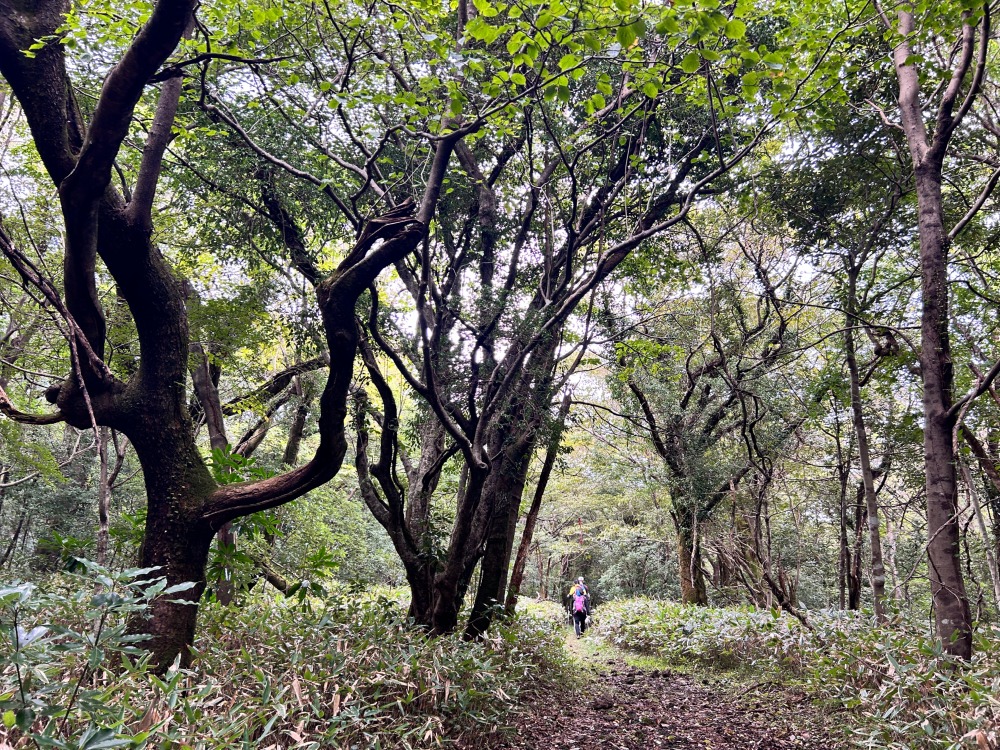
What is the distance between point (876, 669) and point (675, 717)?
211cm

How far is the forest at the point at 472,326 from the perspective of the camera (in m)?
3.17

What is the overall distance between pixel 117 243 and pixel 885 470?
28.2 ft

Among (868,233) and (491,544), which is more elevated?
(868,233)

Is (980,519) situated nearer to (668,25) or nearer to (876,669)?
(876,669)

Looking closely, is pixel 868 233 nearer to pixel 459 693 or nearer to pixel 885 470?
pixel 885 470

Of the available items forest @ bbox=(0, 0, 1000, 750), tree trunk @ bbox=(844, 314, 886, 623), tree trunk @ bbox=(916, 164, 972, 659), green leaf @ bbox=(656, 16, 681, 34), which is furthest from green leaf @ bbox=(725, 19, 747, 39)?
tree trunk @ bbox=(844, 314, 886, 623)

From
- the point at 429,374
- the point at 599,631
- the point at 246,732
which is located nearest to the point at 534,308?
the point at 429,374

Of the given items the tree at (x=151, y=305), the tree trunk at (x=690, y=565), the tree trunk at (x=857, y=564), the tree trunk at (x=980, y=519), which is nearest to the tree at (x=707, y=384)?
the tree trunk at (x=690, y=565)

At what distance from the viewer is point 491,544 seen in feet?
21.1

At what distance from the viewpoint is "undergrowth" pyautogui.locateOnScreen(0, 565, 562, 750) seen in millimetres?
1713

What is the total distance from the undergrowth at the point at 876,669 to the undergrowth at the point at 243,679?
2641 millimetres

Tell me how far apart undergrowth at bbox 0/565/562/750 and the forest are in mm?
29

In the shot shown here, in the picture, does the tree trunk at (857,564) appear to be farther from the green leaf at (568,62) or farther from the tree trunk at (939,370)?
the green leaf at (568,62)

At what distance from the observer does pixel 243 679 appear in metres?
3.20
